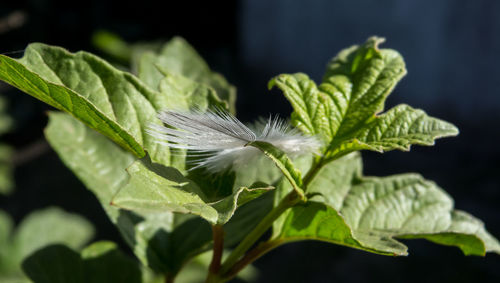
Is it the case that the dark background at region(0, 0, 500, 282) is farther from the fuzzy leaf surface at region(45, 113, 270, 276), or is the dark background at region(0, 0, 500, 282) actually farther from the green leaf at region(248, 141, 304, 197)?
the green leaf at region(248, 141, 304, 197)

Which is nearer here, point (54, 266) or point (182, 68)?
point (54, 266)

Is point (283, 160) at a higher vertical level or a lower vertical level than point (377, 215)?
higher

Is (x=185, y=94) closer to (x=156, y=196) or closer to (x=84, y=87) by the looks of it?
(x=84, y=87)

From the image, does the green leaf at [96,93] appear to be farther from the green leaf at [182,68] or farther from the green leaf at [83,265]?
the green leaf at [83,265]

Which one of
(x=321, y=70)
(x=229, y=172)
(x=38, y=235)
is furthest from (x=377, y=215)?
(x=321, y=70)

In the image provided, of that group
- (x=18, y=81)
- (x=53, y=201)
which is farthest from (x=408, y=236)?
(x=53, y=201)

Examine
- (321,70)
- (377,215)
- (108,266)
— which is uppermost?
(377,215)

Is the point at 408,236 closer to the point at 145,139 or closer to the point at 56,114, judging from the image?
the point at 145,139
